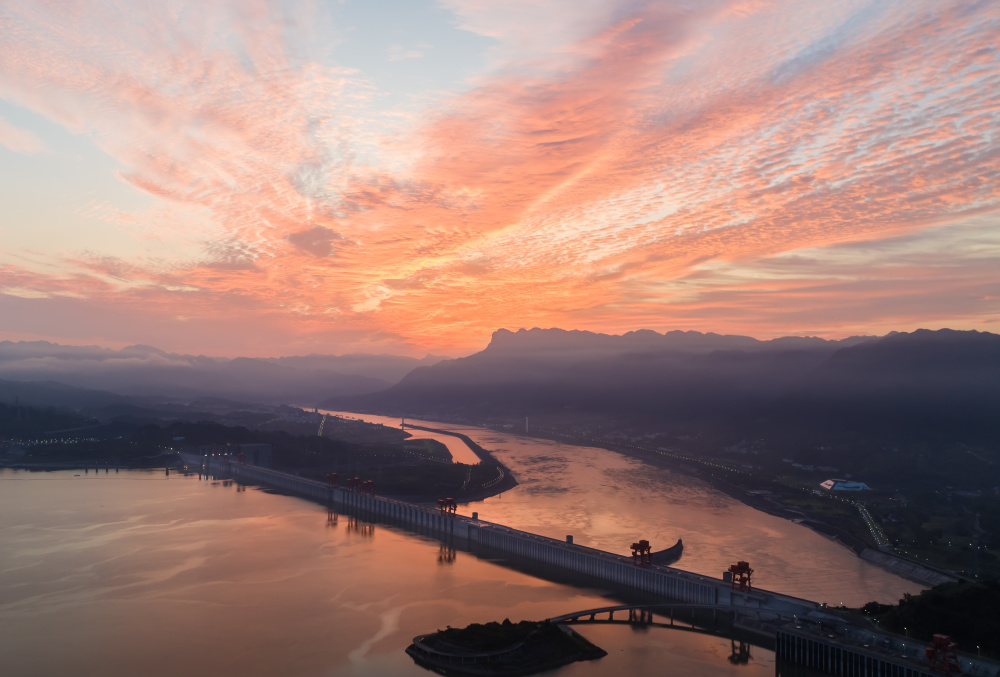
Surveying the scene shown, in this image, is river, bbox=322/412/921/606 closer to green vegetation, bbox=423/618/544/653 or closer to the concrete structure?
the concrete structure

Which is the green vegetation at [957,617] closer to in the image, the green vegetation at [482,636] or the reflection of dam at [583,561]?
the reflection of dam at [583,561]

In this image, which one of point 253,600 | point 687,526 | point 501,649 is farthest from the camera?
point 687,526

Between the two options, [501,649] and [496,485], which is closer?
[501,649]

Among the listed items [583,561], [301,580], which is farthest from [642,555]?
[301,580]

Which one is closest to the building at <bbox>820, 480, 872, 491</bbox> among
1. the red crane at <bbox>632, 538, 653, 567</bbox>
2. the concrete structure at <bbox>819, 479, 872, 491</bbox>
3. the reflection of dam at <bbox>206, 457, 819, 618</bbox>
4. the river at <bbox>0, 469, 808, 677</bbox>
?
the concrete structure at <bbox>819, 479, 872, 491</bbox>

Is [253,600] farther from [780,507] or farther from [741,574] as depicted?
[780,507]

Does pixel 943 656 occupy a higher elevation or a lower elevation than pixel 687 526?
higher

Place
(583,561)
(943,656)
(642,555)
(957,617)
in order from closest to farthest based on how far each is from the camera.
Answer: (943,656), (957,617), (642,555), (583,561)

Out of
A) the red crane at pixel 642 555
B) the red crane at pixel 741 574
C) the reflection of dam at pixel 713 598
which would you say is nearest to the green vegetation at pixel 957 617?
the reflection of dam at pixel 713 598
